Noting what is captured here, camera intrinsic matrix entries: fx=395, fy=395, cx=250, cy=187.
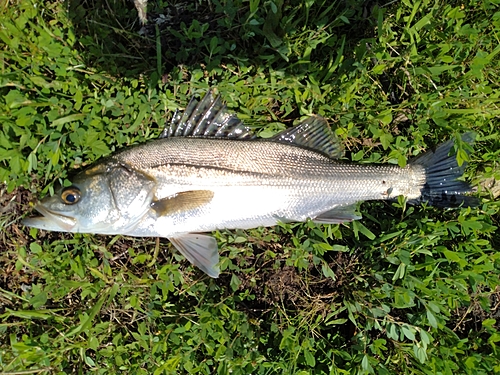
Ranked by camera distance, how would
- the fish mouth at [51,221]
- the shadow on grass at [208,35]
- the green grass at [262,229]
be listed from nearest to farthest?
the fish mouth at [51,221], the green grass at [262,229], the shadow on grass at [208,35]

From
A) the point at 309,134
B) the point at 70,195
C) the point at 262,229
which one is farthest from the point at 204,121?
the point at 70,195

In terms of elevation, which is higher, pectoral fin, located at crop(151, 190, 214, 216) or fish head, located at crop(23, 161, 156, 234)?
fish head, located at crop(23, 161, 156, 234)

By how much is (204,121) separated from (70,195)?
113 cm

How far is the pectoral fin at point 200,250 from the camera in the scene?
9.84 feet

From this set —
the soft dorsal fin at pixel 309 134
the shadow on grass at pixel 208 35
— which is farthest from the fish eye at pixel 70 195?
the soft dorsal fin at pixel 309 134

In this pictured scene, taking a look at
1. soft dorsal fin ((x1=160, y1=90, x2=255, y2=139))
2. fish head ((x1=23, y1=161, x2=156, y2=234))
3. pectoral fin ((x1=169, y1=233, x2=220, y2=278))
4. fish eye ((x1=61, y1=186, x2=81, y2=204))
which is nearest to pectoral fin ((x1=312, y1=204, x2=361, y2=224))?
pectoral fin ((x1=169, y1=233, x2=220, y2=278))

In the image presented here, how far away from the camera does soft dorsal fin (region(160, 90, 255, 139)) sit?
10.1 feet

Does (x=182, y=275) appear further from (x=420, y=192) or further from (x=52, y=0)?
(x=52, y=0)

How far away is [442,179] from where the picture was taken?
3.15 m

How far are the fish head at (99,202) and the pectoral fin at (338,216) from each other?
1.31 m

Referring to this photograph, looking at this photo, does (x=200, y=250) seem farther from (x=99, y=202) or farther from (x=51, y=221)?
(x=51, y=221)

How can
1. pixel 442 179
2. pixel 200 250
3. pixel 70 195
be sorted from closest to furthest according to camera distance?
pixel 70 195, pixel 200 250, pixel 442 179

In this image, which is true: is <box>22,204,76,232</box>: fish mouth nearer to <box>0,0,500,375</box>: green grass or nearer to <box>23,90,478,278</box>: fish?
<box>23,90,478,278</box>: fish

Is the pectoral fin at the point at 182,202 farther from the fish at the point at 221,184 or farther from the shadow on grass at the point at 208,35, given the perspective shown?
the shadow on grass at the point at 208,35
